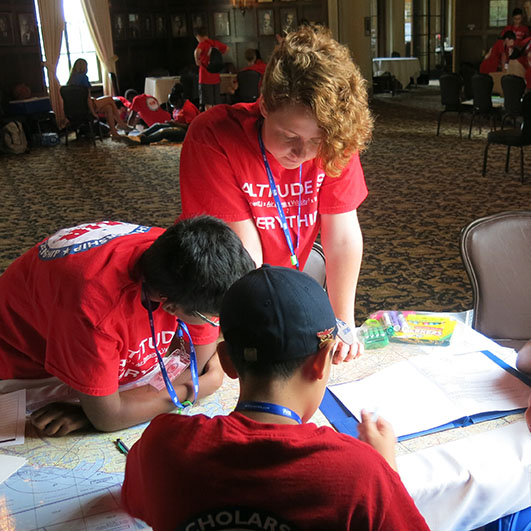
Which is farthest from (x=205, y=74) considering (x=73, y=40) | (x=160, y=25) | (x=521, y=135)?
(x=521, y=135)

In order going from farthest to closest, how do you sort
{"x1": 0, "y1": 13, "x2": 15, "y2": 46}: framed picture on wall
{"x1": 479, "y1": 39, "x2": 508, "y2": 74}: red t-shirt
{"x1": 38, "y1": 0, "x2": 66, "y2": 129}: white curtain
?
{"x1": 38, "y1": 0, "x2": 66, "y2": 129}: white curtain < {"x1": 479, "y1": 39, "x2": 508, "y2": 74}: red t-shirt < {"x1": 0, "y1": 13, "x2": 15, "y2": 46}: framed picture on wall

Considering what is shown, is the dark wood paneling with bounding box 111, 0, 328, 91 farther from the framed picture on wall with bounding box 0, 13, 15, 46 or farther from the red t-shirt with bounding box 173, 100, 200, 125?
the red t-shirt with bounding box 173, 100, 200, 125

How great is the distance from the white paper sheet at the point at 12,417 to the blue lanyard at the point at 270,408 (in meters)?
0.71

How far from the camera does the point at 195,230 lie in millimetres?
1310

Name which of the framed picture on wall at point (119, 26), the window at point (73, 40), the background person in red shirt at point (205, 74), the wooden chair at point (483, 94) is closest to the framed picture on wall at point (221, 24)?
the framed picture on wall at point (119, 26)

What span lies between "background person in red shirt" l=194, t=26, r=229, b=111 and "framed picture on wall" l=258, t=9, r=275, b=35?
3605 mm

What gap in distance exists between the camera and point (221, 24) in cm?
1474

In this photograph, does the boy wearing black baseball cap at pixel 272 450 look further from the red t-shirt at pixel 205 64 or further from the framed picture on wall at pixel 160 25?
the framed picture on wall at pixel 160 25

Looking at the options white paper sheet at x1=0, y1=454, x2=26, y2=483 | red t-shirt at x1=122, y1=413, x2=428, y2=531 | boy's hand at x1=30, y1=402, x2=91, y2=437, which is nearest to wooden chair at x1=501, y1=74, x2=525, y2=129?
boy's hand at x1=30, y1=402, x2=91, y2=437

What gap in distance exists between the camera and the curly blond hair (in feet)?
4.90

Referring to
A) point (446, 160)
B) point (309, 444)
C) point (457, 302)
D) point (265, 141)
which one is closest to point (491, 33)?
point (446, 160)

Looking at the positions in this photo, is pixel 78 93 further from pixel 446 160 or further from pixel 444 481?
pixel 444 481

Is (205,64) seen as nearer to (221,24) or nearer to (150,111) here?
(150,111)

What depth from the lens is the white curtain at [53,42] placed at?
11.4 metres
